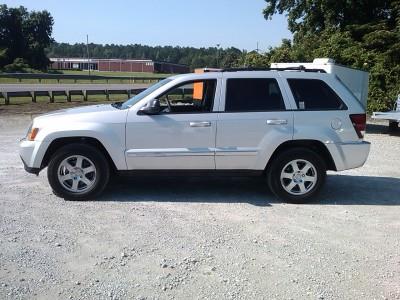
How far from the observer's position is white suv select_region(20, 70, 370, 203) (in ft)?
22.5

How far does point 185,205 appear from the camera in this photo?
6809 mm

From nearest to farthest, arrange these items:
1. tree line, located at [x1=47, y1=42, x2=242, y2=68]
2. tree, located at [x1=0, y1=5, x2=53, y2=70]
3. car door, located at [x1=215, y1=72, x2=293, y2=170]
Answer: car door, located at [x1=215, y1=72, x2=293, y2=170] < tree, located at [x1=0, y1=5, x2=53, y2=70] < tree line, located at [x1=47, y1=42, x2=242, y2=68]

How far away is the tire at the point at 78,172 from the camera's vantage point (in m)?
6.83

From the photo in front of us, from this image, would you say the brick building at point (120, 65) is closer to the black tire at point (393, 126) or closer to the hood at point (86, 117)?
the black tire at point (393, 126)

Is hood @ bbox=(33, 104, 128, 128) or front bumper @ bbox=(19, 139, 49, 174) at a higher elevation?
hood @ bbox=(33, 104, 128, 128)

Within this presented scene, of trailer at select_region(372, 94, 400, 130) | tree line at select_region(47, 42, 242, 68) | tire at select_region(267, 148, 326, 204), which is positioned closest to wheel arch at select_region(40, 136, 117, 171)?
tire at select_region(267, 148, 326, 204)

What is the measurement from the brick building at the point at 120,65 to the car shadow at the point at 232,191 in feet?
312

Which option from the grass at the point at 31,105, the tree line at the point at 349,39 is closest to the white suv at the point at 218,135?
the tree line at the point at 349,39

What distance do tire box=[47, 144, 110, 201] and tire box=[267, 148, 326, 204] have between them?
231cm

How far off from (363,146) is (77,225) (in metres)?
4.02

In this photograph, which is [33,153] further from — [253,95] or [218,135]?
[253,95]

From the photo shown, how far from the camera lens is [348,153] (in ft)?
23.4

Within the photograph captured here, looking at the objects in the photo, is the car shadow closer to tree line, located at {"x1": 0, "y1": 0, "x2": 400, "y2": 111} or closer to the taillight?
the taillight

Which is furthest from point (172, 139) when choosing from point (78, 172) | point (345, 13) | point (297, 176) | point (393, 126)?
point (345, 13)
